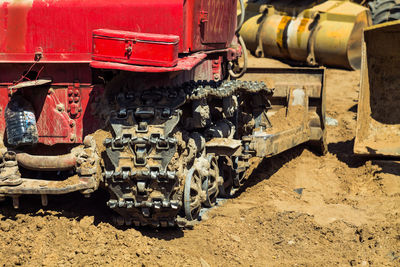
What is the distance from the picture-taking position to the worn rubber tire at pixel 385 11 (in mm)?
11891

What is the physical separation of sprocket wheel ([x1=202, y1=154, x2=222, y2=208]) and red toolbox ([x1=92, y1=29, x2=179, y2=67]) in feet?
4.91

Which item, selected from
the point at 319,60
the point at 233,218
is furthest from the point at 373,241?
the point at 319,60

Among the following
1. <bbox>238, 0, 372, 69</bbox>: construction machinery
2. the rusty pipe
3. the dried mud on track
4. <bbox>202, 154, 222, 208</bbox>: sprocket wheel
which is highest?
<bbox>238, 0, 372, 69</bbox>: construction machinery

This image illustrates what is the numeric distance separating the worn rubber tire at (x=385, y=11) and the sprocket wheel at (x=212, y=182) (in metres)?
6.62

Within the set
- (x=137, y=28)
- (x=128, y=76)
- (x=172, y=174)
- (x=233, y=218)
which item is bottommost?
(x=233, y=218)

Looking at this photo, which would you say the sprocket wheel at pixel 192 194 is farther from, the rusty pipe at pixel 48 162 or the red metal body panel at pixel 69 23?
the red metal body panel at pixel 69 23

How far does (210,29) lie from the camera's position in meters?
6.32

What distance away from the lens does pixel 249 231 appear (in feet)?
19.0

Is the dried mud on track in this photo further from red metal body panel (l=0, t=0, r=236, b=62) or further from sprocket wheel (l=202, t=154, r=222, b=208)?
red metal body panel (l=0, t=0, r=236, b=62)

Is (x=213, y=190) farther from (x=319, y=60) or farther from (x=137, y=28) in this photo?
(x=319, y=60)

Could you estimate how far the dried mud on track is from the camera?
4.82m

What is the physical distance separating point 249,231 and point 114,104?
162cm

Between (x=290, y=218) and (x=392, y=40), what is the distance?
3.41m

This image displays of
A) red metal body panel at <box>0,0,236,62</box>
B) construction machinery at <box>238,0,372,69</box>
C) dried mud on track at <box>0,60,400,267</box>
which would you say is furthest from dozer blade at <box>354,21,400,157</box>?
construction machinery at <box>238,0,372,69</box>
